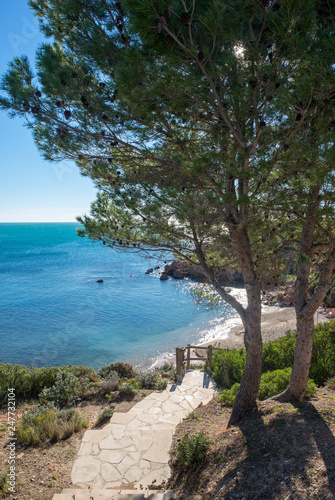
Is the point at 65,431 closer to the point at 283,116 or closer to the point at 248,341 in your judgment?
the point at 248,341

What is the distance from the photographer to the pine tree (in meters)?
3.17

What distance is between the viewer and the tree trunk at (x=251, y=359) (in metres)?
4.96

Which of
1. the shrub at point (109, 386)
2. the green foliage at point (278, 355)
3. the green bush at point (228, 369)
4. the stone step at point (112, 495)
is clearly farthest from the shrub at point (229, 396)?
the shrub at point (109, 386)

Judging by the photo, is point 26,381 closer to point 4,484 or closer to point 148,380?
point 148,380

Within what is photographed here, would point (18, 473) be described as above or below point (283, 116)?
below

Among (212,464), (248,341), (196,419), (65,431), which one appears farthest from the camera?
(196,419)

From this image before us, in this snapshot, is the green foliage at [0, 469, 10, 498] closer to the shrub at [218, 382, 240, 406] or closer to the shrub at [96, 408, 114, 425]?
the shrub at [96, 408, 114, 425]

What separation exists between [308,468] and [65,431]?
4609mm

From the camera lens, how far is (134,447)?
5.16m

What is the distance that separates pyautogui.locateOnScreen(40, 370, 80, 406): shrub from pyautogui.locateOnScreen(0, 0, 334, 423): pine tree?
4.62 meters

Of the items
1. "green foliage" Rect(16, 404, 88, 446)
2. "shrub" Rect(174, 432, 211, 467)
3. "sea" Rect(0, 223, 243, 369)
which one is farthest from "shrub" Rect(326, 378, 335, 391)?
"sea" Rect(0, 223, 243, 369)

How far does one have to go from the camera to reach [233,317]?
76.9 feet

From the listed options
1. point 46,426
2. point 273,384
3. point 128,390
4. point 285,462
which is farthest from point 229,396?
point 46,426

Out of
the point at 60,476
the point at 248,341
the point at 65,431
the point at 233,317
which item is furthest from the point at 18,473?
the point at 233,317
